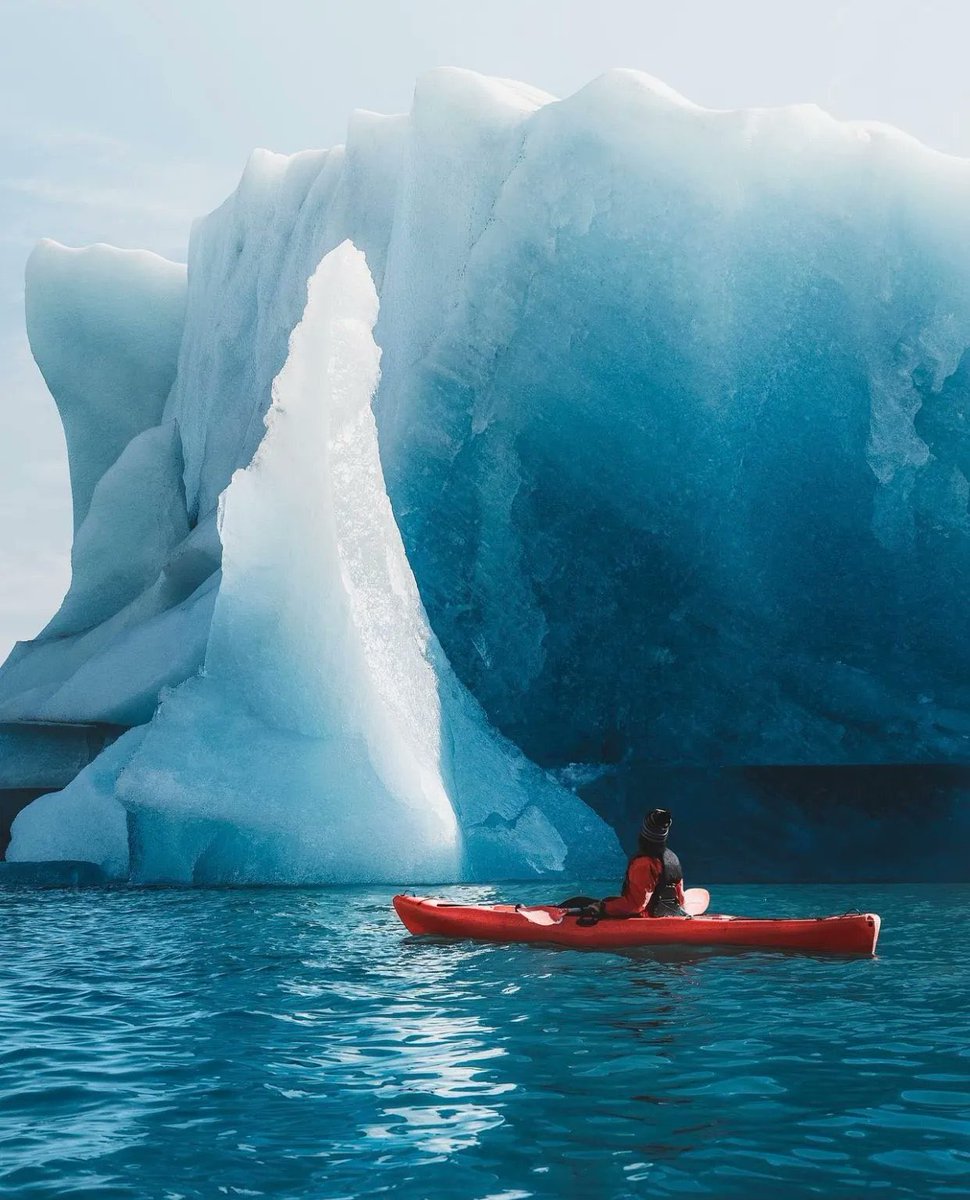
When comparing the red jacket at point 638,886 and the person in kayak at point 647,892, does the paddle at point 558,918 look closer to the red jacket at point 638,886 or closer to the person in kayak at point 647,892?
the person in kayak at point 647,892

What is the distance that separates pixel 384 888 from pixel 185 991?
554 centimetres

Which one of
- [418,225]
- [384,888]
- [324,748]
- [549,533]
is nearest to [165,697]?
[324,748]

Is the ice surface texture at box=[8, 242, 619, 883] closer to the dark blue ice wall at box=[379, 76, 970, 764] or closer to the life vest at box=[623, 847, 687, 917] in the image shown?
the dark blue ice wall at box=[379, 76, 970, 764]

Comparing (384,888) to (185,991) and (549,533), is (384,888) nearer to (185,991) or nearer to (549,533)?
(549,533)

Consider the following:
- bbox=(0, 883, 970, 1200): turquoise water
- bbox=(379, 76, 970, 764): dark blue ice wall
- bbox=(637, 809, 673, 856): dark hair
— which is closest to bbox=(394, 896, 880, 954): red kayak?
bbox=(0, 883, 970, 1200): turquoise water

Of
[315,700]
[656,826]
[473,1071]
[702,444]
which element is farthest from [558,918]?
[702,444]

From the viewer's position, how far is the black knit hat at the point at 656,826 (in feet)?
23.4

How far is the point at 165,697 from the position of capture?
11.6m

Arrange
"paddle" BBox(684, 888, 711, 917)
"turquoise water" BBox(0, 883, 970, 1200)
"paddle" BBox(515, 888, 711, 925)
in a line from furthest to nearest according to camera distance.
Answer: "paddle" BBox(684, 888, 711, 917) → "paddle" BBox(515, 888, 711, 925) → "turquoise water" BBox(0, 883, 970, 1200)

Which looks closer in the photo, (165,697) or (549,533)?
(165,697)

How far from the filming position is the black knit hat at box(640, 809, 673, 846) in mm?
7141

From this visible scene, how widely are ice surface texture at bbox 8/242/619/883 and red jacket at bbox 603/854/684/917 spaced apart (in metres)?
4.14

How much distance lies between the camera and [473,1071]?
15.1 feet

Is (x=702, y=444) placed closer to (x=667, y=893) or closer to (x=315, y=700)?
(x=315, y=700)
